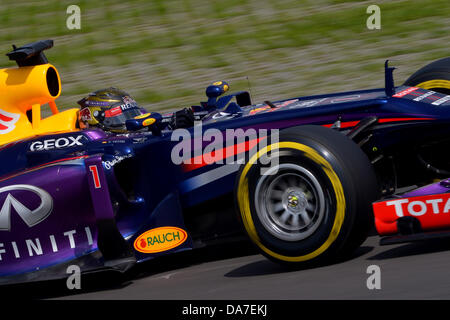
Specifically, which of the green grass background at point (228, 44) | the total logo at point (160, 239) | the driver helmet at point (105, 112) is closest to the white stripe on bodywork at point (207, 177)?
the total logo at point (160, 239)

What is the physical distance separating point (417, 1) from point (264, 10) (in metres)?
2.70

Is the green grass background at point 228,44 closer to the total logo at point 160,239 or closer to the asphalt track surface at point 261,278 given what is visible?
the asphalt track surface at point 261,278

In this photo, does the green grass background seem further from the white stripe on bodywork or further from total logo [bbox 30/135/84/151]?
the white stripe on bodywork

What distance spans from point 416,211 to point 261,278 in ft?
3.12

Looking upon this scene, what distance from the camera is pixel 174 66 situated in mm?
12203

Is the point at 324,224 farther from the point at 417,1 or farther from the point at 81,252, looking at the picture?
the point at 417,1

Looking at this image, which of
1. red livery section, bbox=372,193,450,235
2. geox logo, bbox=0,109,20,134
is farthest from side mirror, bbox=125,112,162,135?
red livery section, bbox=372,193,450,235

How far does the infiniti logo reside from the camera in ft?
15.9

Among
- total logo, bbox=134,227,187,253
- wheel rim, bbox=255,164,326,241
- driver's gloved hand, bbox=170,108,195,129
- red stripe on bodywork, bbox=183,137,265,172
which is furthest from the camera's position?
driver's gloved hand, bbox=170,108,195,129

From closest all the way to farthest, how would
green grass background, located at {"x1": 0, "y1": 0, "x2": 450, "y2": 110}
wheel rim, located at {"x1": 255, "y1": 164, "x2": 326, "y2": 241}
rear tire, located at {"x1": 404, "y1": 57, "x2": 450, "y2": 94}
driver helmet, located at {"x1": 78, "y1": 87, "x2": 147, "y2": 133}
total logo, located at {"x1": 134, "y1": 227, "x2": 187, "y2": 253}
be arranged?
1. wheel rim, located at {"x1": 255, "y1": 164, "x2": 326, "y2": 241}
2. total logo, located at {"x1": 134, "y1": 227, "x2": 187, "y2": 253}
3. rear tire, located at {"x1": 404, "y1": 57, "x2": 450, "y2": 94}
4. driver helmet, located at {"x1": 78, "y1": 87, "x2": 147, "y2": 133}
5. green grass background, located at {"x1": 0, "y1": 0, "x2": 450, "y2": 110}

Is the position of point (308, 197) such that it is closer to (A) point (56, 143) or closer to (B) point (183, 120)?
(B) point (183, 120)

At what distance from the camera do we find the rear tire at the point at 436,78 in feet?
18.7
